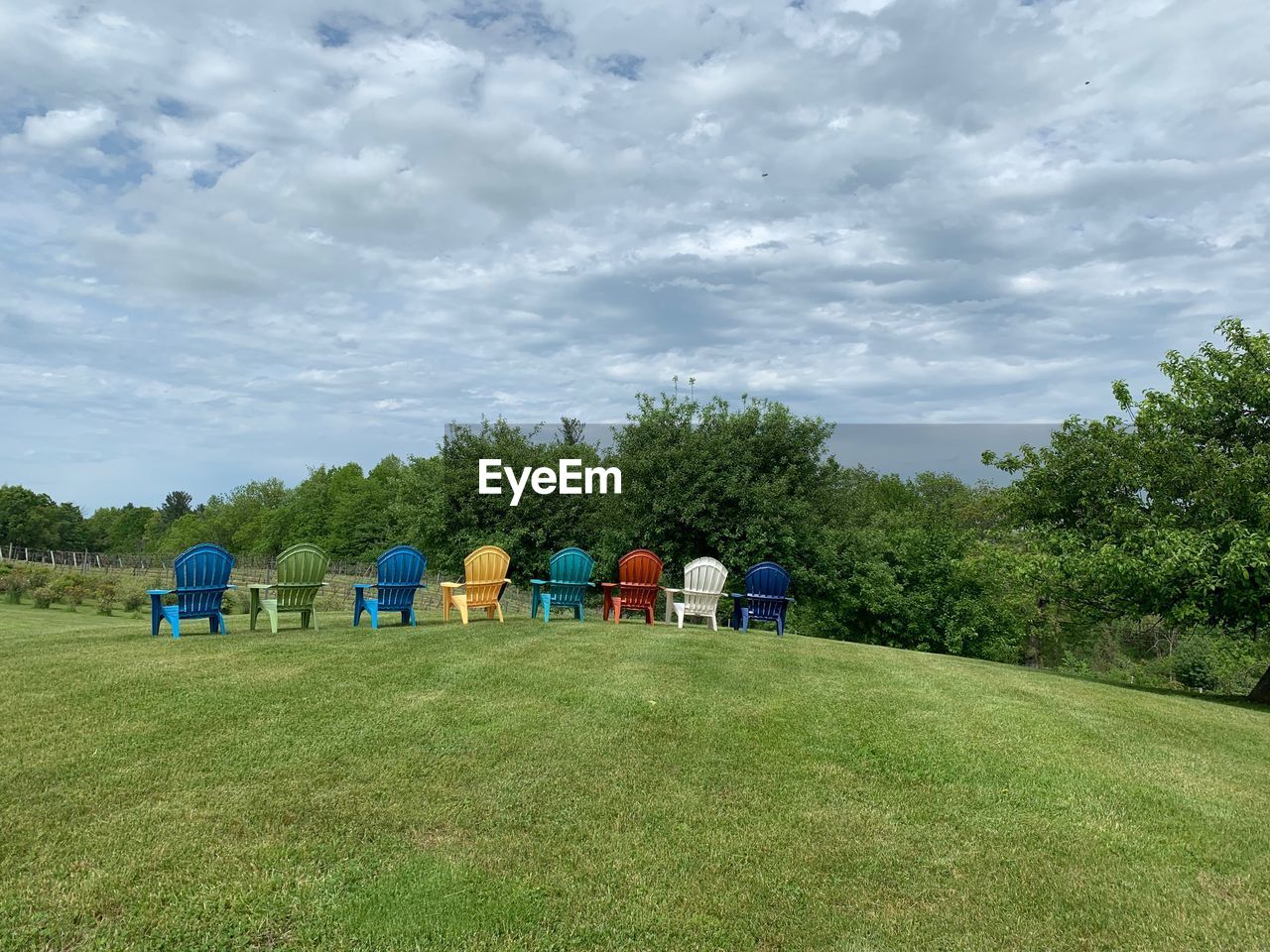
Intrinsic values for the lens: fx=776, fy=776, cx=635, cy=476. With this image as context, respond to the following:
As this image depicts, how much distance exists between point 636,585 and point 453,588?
105 inches

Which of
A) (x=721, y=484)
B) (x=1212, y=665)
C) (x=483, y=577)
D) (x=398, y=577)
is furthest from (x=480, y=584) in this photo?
(x=1212, y=665)

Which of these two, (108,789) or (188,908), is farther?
(108,789)

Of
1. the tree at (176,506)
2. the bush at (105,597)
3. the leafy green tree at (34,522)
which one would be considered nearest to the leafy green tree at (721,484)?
the bush at (105,597)

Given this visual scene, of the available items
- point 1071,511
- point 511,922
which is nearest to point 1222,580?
point 1071,511

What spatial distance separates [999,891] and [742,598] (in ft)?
28.2

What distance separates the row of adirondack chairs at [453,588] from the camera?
8.31 meters

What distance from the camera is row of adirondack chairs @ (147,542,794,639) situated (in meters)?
8.31

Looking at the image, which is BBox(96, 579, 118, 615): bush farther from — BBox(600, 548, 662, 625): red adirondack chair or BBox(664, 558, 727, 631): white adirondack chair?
BBox(664, 558, 727, 631): white adirondack chair

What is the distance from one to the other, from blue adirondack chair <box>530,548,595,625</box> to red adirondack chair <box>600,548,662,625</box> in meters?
0.41

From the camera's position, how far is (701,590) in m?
11.1

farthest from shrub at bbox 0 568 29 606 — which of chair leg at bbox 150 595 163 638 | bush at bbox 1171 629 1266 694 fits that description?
bush at bbox 1171 629 1266 694

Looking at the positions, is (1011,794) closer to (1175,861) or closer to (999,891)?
(1175,861)

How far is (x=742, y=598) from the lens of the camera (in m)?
12.0

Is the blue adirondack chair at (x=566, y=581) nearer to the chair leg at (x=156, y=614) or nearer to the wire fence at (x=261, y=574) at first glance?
the chair leg at (x=156, y=614)
